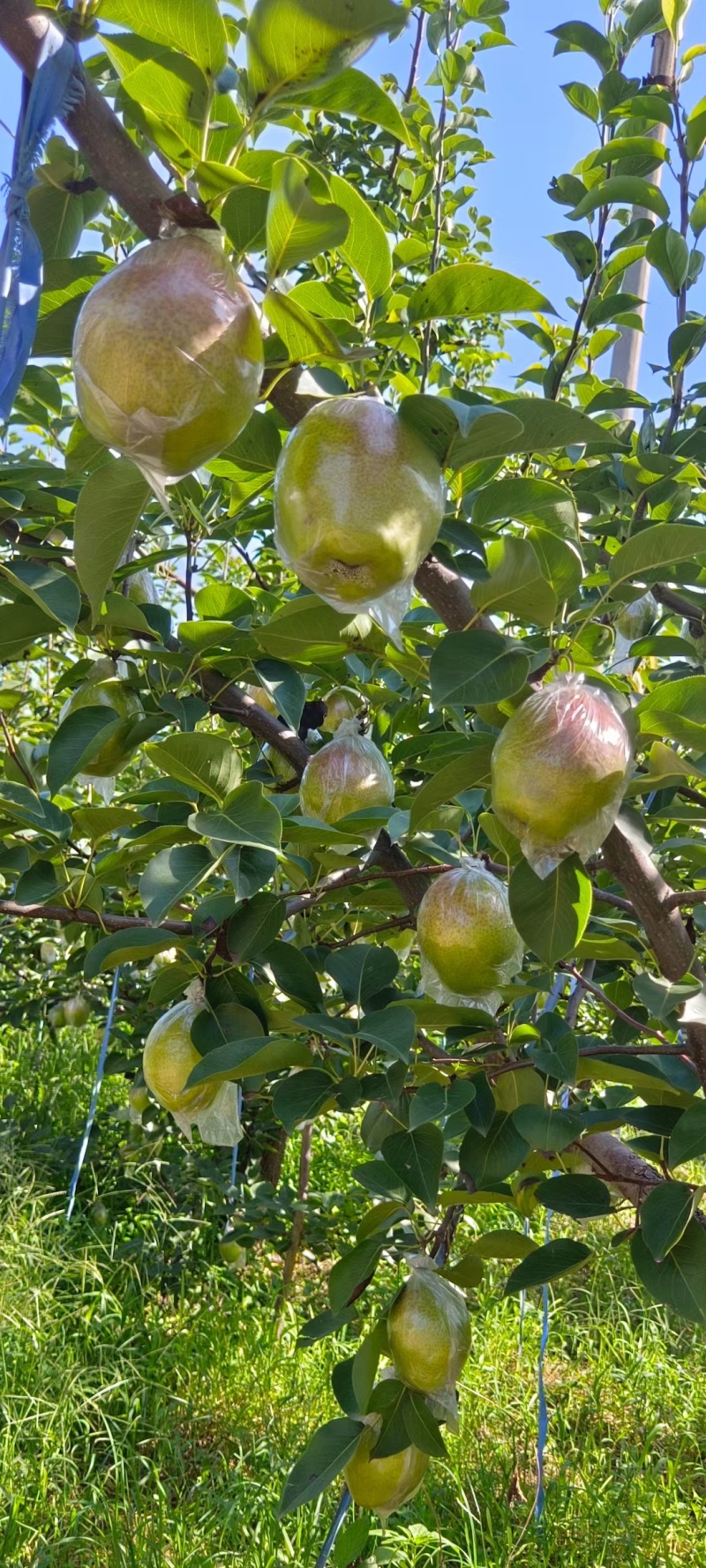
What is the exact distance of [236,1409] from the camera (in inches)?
102

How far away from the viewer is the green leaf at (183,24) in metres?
0.47

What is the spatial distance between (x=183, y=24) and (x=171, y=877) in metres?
0.52

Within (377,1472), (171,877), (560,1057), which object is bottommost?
(377,1472)

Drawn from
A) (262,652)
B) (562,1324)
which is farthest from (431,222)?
(562,1324)

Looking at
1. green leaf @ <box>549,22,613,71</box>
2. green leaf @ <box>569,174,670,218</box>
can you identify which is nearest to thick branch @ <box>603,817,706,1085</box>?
green leaf @ <box>569,174,670,218</box>

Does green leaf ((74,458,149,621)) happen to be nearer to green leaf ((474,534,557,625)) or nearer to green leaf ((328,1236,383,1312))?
green leaf ((474,534,557,625))

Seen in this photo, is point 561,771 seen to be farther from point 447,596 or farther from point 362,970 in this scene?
point 362,970

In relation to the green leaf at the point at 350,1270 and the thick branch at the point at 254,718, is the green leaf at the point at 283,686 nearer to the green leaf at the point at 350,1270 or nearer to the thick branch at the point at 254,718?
the thick branch at the point at 254,718

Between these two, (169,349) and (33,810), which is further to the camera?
(33,810)

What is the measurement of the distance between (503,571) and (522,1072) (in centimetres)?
54

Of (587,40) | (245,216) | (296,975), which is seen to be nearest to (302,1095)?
(296,975)

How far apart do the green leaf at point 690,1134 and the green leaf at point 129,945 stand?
16.0 inches

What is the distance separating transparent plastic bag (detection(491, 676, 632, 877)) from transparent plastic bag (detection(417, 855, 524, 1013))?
8.0 inches

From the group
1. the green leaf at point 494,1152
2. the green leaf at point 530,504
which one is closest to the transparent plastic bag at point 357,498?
the green leaf at point 530,504
